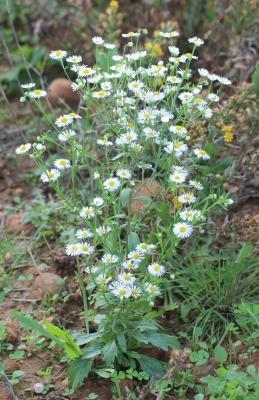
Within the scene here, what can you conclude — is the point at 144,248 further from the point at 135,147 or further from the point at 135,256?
the point at 135,147

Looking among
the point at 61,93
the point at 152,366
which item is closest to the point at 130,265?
the point at 152,366

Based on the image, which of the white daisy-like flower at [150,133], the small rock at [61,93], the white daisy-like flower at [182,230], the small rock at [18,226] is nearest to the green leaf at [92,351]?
the white daisy-like flower at [182,230]

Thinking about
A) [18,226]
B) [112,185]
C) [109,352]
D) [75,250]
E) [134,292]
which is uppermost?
[112,185]

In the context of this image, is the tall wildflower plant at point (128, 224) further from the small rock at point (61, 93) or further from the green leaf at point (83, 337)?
the small rock at point (61, 93)

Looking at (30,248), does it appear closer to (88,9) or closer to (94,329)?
(94,329)

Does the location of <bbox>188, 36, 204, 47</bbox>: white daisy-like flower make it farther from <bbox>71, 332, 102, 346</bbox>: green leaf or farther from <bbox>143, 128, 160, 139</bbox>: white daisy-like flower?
<bbox>71, 332, 102, 346</bbox>: green leaf

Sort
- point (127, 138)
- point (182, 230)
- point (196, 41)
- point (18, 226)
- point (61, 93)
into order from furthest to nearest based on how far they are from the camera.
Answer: point (61, 93)
point (18, 226)
point (196, 41)
point (127, 138)
point (182, 230)

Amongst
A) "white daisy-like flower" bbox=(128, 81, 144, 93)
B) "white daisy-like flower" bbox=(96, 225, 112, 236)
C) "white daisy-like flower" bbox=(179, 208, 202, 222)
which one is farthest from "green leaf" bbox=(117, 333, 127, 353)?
"white daisy-like flower" bbox=(128, 81, 144, 93)
